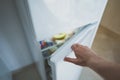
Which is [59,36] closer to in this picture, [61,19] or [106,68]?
[61,19]

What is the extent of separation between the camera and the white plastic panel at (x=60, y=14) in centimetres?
58

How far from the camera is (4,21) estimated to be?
101 centimetres

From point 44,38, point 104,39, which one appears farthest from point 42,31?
point 104,39

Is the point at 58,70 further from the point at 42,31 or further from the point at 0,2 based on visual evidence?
the point at 0,2

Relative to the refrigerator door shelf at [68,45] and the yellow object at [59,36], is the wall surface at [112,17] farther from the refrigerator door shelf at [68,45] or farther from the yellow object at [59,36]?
the yellow object at [59,36]

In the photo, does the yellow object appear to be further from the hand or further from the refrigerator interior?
the hand

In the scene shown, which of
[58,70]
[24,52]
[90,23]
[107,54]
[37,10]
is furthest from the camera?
[107,54]

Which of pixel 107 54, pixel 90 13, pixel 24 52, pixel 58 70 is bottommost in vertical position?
pixel 107 54

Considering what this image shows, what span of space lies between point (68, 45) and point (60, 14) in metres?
0.15

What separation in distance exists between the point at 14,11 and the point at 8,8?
4cm

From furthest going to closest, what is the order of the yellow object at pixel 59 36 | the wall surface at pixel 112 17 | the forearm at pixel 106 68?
the wall surface at pixel 112 17 < the yellow object at pixel 59 36 < the forearm at pixel 106 68

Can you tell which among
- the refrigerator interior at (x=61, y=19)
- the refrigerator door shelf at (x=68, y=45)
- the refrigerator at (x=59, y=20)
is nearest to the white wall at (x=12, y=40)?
the refrigerator at (x=59, y=20)

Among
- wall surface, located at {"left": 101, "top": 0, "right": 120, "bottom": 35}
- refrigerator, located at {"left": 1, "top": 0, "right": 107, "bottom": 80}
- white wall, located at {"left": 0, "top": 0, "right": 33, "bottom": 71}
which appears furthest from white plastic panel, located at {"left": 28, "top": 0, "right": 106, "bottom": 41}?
wall surface, located at {"left": 101, "top": 0, "right": 120, "bottom": 35}

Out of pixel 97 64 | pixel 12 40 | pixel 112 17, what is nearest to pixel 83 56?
pixel 97 64
